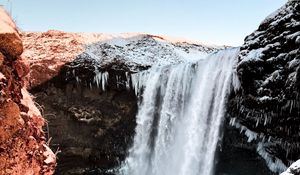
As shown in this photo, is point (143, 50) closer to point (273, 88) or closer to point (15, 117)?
point (273, 88)

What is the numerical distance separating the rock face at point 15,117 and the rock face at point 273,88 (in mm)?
7201

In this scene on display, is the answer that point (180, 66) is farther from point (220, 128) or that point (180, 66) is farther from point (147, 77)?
point (220, 128)

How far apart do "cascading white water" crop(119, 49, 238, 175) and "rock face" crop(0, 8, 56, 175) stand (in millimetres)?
8840

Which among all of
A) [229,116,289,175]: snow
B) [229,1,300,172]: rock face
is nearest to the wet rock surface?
[229,116,289,175]: snow

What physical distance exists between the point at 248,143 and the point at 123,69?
18.6 feet

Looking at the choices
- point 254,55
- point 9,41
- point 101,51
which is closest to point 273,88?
point 254,55

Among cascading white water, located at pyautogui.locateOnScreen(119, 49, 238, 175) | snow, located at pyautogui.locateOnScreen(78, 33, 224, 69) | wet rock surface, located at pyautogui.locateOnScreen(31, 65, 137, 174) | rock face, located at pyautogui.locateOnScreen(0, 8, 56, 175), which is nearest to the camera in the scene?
rock face, located at pyautogui.locateOnScreen(0, 8, 56, 175)

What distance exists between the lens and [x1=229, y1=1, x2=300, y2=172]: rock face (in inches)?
397

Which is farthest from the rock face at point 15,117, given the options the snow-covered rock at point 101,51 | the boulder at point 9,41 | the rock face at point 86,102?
the snow-covered rock at point 101,51

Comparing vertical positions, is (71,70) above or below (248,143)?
above

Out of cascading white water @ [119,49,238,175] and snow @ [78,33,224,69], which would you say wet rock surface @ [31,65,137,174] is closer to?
cascading white water @ [119,49,238,175]

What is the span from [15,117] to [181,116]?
11.3m

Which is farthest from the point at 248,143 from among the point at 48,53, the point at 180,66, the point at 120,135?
the point at 48,53

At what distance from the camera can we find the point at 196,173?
13.2 meters
